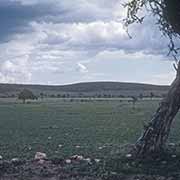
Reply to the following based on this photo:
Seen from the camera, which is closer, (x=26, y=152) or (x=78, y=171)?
(x=78, y=171)

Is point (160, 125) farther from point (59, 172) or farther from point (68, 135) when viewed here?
point (68, 135)

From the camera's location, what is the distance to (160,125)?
14234 mm

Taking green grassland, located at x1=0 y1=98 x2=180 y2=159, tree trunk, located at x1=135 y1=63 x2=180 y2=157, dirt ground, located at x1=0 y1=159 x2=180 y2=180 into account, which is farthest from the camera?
green grassland, located at x1=0 y1=98 x2=180 y2=159

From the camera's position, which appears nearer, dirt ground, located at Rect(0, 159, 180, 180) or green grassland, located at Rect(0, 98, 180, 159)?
dirt ground, located at Rect(0, 159, 180, 180)

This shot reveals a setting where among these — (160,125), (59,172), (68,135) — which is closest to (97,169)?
(59,172)

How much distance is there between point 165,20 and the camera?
15.3 m

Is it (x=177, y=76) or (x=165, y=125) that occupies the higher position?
(x=177, y=76)

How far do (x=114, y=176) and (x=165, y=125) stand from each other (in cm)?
311

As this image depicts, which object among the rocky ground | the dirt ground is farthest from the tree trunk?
the dirt ground

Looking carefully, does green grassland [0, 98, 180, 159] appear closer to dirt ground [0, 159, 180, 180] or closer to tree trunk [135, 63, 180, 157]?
tree trunk [135, 63, 180, 157]

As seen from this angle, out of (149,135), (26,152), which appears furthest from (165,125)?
(26,152)

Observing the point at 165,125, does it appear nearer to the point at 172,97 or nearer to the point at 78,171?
the point at 172,97

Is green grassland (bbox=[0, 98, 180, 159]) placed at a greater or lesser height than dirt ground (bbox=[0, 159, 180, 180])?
lesser

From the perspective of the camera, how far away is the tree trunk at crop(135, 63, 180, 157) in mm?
14234
